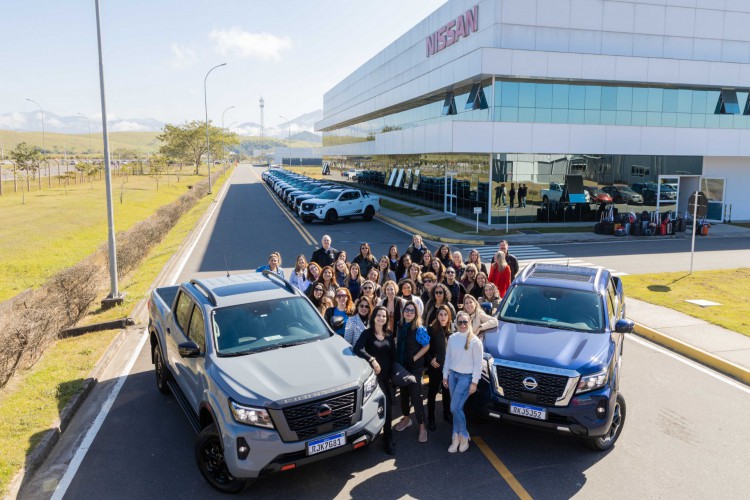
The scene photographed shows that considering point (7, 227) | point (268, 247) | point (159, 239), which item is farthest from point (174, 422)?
point (7, 227)

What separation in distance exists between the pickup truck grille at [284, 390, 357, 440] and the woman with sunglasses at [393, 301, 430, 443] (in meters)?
1.27

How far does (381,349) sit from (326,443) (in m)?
1.43

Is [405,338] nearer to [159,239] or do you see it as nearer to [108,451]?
[108,451]

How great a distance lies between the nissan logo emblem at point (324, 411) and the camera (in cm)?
549

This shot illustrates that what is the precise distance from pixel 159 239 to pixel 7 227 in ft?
29.3

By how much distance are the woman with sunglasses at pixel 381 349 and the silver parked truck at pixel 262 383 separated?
0.22 metres

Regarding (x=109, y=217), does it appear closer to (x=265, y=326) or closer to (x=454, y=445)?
(x=265, y=326)

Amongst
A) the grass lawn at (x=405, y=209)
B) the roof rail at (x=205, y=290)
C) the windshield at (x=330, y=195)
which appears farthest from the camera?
the grass lawn at (x=405, y=209)

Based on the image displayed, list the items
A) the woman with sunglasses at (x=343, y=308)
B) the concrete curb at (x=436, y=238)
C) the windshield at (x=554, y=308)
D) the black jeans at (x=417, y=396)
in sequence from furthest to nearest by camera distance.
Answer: the concrete curb at (x=436, y=238)
the woman with sunglasses at (x=343, y=308)
the windshield at (x=554, y=308)
the black jeans at (x=417, y=396)

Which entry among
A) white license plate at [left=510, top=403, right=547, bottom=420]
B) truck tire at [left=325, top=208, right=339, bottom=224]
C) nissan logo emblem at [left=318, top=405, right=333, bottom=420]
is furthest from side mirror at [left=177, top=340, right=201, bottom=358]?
truck tire at [left=325, top=208, right=339, bottom=224]

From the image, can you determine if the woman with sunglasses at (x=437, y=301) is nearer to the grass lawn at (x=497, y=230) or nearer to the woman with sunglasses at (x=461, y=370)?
the woman with sunglasses at (x=461, y=370)

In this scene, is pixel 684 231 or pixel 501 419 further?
pixel 684 231

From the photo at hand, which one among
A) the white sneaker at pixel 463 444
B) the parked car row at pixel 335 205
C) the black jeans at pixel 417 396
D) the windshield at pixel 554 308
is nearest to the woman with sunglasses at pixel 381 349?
the black jeans at pixel 417 396

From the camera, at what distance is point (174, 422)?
7.36 metres
